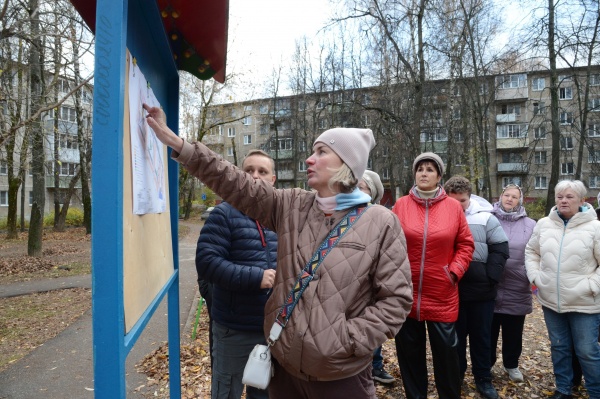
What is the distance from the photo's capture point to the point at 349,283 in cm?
190

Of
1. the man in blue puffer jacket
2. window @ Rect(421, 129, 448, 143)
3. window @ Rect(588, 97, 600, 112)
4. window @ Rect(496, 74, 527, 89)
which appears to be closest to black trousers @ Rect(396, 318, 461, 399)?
the man in blue puffer jacket

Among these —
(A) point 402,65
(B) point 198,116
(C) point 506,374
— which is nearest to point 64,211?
(B) point 198,116

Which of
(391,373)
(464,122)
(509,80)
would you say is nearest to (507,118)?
(509,80)

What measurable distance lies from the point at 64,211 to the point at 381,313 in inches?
1012

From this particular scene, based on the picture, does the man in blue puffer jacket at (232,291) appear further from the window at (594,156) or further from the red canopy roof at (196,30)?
the window at (594,156)

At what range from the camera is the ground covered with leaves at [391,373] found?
13.6ft

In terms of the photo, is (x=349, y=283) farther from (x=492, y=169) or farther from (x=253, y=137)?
(x=253, y=137)

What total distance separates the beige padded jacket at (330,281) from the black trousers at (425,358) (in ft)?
5.58

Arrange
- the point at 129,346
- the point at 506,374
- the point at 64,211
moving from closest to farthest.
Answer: the point at 129,346 → the point at 506,374 → the point at 64,211

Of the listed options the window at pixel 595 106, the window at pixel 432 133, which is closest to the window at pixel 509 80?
the window at pixel 595 106

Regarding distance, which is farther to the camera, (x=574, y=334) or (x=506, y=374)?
(x=506, y=374)

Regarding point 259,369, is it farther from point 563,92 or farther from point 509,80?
point 563,92

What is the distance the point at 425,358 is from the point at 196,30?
3074 mm

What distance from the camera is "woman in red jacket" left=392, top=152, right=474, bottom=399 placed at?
3.45 m
